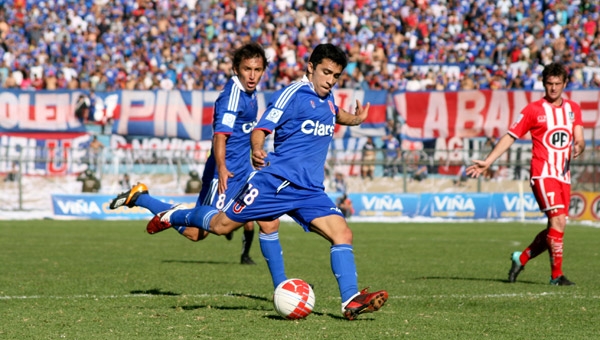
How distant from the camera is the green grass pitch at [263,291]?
738cm

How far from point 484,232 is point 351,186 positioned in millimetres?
6662

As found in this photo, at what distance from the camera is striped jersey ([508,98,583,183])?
11.3 metres

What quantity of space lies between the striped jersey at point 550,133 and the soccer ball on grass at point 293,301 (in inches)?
173

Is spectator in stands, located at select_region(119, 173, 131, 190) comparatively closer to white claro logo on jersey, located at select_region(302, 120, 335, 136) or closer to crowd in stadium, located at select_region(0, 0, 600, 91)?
crowd in stadium, located at select_region(0, 0, 600, 91)

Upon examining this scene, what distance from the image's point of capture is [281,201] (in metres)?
8.06

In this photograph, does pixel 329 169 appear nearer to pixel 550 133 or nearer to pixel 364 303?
pixel 550 133

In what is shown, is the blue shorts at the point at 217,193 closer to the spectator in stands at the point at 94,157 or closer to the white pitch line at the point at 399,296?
the white pitch line at the point at 399,296

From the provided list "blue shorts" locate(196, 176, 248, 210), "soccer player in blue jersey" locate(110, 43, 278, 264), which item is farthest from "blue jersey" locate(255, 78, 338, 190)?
"blue shorts" locate(196, 176, 248, 210)

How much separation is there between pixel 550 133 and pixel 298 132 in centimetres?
441

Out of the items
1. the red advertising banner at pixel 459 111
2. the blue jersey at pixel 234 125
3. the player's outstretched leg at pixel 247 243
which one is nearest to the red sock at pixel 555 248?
the blue jersey at pixel 234 125

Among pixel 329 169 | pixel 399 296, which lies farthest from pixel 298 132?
pixel 329 169

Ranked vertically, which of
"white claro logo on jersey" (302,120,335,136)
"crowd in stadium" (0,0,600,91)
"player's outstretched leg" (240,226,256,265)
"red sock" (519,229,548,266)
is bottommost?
"player's outstretched leg" (240,226,256,265)

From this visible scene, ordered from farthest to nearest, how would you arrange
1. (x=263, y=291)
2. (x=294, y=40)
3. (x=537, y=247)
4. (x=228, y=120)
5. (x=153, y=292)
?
(x=294, y=40)
(x=537, y=247)
(x=263, y=291)
(x=153, y=292)
(x=228, y=120)

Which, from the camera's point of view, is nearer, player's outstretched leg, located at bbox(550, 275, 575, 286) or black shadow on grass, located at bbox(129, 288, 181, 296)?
black shadow on grass, located at bbox(129, 288, 181, 296)
